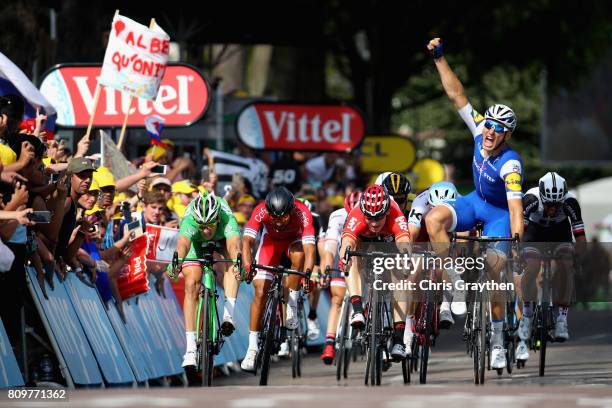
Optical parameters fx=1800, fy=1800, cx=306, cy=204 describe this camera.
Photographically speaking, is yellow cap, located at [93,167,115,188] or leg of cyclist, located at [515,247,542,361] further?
leg of cyclist, located at [515,247,542,361]

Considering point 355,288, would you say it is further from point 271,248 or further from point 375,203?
point 271,248

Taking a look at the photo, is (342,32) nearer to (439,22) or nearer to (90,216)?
(439,22)

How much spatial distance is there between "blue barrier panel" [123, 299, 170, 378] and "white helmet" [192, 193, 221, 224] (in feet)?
3.95

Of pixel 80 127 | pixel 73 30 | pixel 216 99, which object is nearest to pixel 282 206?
pixel 80 127

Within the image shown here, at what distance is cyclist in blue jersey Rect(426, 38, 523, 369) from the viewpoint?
15.7m

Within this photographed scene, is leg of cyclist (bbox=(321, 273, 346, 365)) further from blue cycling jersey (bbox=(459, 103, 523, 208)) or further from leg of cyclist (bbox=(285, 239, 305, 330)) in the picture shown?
blue cycling jersey (bbox=(459, 103, 523, 208))

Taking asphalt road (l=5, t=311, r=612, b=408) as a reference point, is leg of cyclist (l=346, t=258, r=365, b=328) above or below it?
above

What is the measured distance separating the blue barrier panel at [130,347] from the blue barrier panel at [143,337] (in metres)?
0.07

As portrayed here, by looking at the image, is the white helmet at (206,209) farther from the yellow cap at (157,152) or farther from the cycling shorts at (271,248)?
the yellow cap at (157,152)

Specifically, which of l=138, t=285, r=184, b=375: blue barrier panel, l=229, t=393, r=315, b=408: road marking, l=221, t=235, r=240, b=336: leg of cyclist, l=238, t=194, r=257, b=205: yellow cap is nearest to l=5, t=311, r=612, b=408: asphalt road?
l=229, t=393, r=315, b=408: road marking

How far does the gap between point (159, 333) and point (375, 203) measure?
8.20ft

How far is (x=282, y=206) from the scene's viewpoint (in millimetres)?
15938

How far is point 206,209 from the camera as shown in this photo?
15578mm

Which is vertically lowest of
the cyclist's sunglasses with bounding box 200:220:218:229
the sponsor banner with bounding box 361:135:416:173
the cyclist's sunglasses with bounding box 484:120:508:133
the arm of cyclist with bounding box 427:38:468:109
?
the cyclist's sunglasses with bounding box 200:220:218:229
